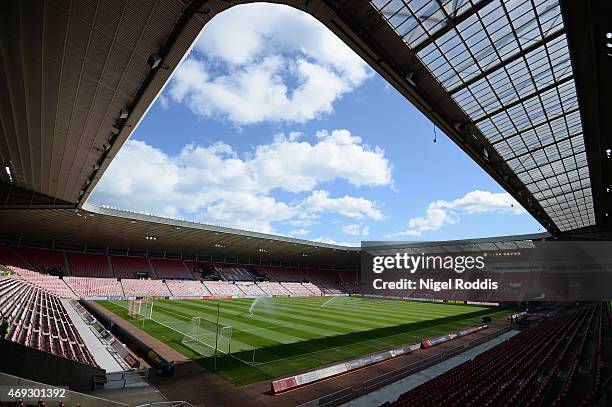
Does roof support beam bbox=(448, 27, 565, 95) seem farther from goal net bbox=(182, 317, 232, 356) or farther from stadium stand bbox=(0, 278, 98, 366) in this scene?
stadium stand bbox=(0, 278, 98, 366)

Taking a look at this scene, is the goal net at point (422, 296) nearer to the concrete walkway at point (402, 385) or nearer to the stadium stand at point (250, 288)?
the stadium stand at point (250, 288)

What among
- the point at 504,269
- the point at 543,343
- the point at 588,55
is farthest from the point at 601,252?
the point at 588,55

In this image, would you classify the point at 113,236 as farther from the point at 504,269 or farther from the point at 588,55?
the point at 504,269

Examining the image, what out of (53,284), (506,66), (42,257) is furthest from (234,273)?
(506,66)

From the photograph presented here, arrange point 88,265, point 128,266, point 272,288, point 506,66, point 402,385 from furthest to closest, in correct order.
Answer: point 272,288
point 128,266
point 88,265
point 402,385
point 506,66

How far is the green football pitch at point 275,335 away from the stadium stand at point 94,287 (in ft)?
30.9

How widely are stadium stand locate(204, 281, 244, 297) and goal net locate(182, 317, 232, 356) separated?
32.5m

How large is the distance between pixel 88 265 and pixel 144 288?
31.7 feet

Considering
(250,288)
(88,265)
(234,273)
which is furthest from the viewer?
(234,273)

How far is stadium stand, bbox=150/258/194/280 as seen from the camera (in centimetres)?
5797

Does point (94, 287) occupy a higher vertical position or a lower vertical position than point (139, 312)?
higher

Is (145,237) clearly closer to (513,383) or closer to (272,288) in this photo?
(272,288)

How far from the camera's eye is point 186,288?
5422 cm

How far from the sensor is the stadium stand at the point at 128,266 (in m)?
53.3
